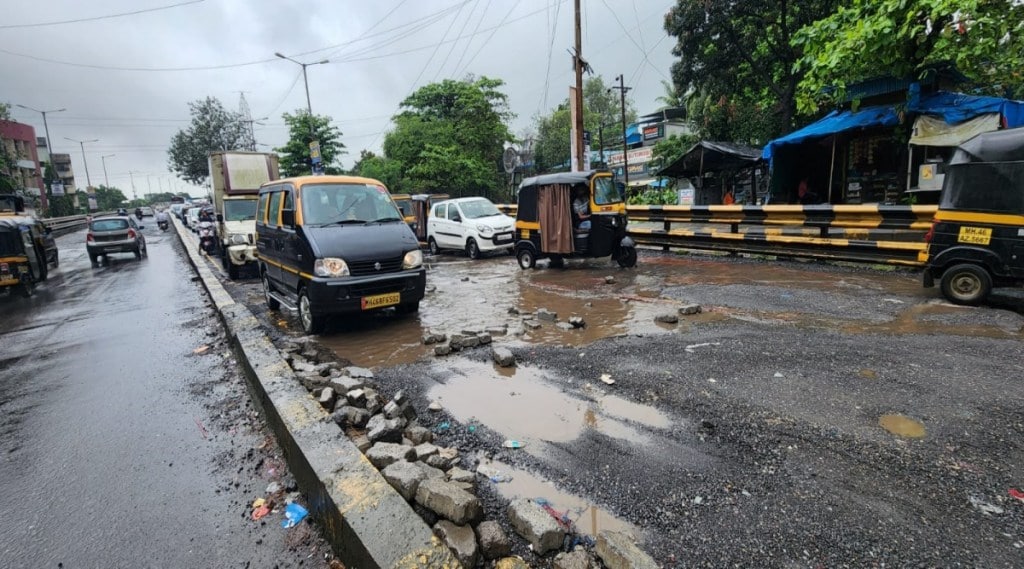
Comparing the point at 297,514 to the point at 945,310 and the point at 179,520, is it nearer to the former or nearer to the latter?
the point at 179,520

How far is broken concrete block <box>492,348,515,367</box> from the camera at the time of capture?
486cm

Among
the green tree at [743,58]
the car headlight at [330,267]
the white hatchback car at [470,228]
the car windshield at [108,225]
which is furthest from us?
the green tree at [743,58]

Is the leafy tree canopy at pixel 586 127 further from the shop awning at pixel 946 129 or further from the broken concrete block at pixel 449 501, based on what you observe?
the broken concrete block at pixel 449 501

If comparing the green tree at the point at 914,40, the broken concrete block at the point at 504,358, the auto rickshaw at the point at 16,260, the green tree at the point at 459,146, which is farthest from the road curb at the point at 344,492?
the green tree at the point at 459,146

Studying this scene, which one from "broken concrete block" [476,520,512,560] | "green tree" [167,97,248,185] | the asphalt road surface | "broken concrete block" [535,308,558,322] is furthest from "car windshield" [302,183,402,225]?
"green tree" [167,97,248,185]

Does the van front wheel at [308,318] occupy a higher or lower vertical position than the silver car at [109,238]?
lower

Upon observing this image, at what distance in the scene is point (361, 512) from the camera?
2.34 metres

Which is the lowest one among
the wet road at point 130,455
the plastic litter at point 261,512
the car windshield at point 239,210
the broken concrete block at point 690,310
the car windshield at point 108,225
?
the wet road at point 130,455

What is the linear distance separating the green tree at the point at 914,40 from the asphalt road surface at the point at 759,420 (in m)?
5.12

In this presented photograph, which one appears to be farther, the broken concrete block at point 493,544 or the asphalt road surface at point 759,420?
the asphalt road surface at point 759,420

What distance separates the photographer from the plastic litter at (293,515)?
106 inches

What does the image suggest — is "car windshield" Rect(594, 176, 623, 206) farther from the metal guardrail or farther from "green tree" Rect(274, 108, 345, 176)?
"green tree" Rect(274, 108, 345, 176)

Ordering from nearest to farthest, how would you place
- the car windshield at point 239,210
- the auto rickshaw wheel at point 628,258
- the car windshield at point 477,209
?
the auto rickshaw wheel at point 628,258 < the car windshield at point 239,210 < the car windshield at point 477,209

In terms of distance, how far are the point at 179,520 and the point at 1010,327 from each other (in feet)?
24.8
